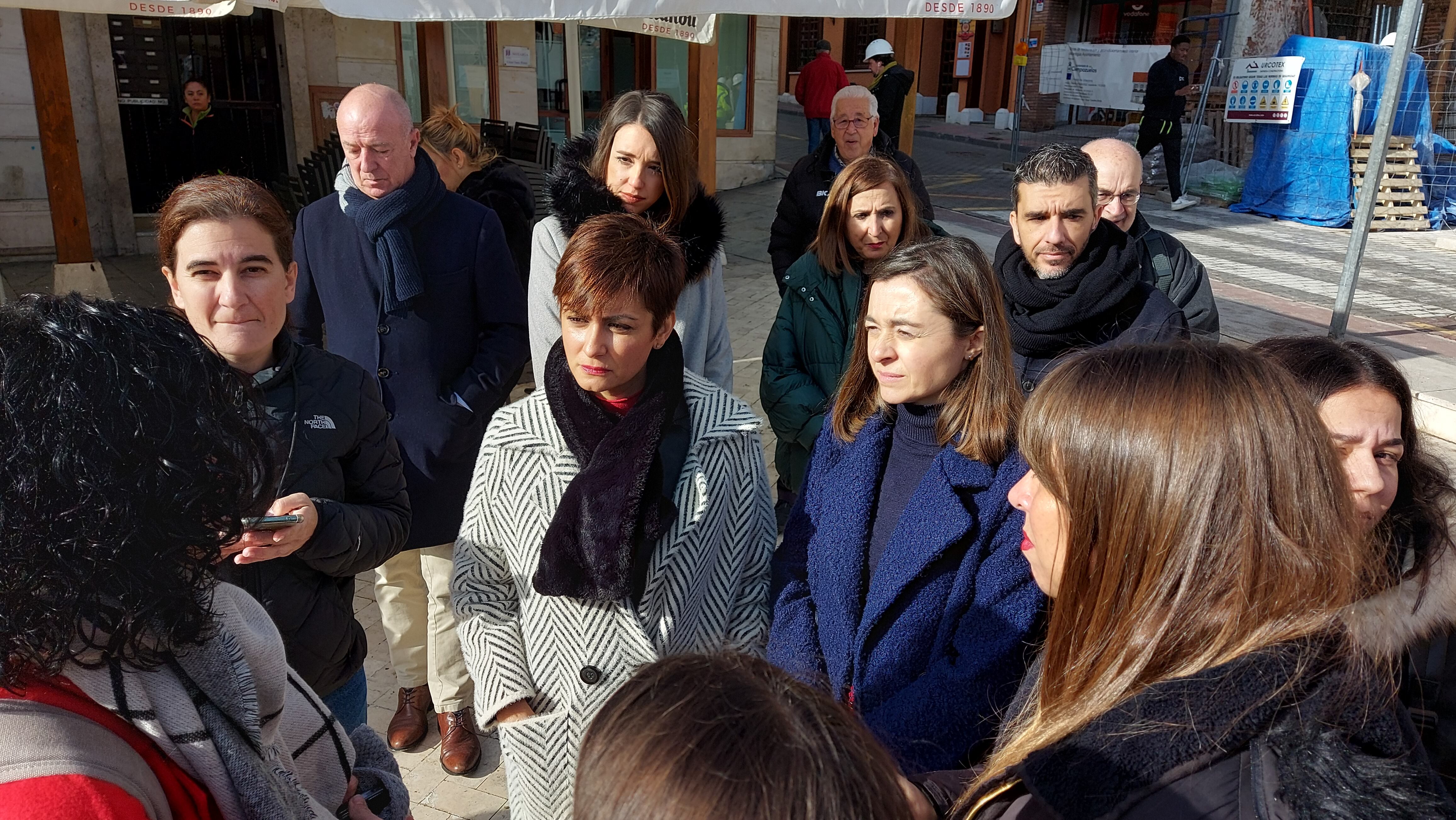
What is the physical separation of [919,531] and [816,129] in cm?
1323

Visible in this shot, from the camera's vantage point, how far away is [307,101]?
9805 mm

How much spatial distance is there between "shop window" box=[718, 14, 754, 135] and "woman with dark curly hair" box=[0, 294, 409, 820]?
504 inches

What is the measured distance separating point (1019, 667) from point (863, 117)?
11.5ft

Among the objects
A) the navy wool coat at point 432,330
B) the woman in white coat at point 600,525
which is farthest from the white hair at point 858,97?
the woman in white coat at point 600,525

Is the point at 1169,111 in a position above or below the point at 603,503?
above

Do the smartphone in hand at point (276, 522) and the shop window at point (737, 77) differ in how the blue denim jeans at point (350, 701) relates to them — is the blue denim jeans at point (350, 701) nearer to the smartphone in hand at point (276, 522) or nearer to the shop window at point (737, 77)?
the smartphone in hand at point (276, 522)

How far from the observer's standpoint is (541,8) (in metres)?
4.35

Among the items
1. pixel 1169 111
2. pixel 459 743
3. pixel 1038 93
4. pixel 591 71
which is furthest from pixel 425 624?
pixel 1038 93

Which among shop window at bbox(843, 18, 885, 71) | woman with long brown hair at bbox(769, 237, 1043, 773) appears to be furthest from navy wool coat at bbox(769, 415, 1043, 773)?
shop window at bbox(843, 18, 885, 71)

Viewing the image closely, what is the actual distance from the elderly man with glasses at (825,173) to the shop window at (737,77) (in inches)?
342

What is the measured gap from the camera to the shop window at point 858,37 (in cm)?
2627

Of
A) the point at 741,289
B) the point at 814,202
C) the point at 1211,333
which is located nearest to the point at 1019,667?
the point at 1211,333

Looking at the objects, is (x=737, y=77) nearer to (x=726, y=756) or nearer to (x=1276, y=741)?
(x=1276, y=741)

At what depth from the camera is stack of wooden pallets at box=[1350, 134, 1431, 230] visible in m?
12.1
